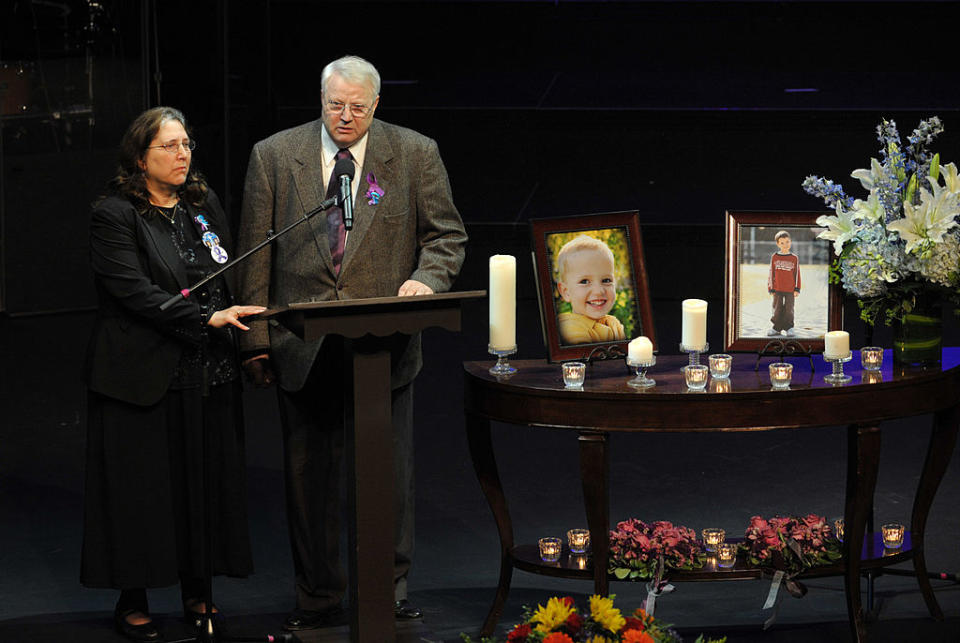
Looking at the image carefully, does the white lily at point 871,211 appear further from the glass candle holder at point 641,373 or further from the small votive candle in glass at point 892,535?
the small votive candle in glass at point 892,535

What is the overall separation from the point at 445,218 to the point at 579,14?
17.7 feet

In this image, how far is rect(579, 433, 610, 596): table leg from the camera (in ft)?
10.9

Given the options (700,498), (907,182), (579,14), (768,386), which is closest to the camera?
(768,386)

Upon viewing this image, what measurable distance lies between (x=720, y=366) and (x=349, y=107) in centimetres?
113

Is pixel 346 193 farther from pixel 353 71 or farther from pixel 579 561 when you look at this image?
pixel 579 561

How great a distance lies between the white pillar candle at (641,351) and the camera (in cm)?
339

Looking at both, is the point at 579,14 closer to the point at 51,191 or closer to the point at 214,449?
the point at 51,191

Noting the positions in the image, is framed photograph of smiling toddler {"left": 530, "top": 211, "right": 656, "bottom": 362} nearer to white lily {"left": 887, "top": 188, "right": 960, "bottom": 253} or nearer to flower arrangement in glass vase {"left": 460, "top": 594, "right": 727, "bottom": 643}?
white lily {"left": 887, "top": 188, "right": 960, "bottom": 253}

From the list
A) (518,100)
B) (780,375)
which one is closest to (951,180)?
(780,375)

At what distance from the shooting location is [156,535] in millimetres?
3658

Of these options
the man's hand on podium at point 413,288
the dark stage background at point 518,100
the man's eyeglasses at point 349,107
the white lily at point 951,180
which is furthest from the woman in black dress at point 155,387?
the dark stage background at point 518,100

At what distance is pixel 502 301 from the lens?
347cm

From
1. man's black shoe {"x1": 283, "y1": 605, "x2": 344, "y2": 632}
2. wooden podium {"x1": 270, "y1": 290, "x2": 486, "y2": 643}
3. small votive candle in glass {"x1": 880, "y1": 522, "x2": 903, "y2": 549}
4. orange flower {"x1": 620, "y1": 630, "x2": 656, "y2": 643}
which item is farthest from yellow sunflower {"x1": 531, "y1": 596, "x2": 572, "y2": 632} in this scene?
small votive candle in glass {"x1": 880, "y1": 522, "x2": 903, "y2": 549}

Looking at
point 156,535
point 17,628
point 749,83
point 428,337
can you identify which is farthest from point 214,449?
point 749,83
